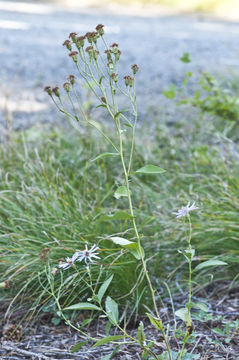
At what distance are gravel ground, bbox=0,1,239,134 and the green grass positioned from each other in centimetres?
85

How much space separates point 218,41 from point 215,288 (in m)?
6.76

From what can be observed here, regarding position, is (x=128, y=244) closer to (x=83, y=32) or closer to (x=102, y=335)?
(x=102, y=335)

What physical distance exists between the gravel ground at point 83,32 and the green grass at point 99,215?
2.79 feet

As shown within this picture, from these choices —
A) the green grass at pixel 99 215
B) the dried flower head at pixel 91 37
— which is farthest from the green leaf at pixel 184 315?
the dried flower head at pixel 91 37

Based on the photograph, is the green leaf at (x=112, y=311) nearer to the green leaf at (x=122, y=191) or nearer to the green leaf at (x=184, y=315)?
the green leaf at (x=184, y=315)

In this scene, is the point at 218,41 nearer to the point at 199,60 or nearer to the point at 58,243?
the point at 199,60

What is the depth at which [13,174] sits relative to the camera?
2.95m

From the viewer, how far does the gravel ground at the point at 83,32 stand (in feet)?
16.9

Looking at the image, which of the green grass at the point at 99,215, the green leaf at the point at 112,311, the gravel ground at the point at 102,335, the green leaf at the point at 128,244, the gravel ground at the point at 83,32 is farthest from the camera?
the gravel ground at the point at 83,32

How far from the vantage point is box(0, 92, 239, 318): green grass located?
7.13 feet

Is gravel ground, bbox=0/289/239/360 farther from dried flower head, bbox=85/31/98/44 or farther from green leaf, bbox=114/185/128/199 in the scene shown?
dried flower head, bbox=85/31/98/44

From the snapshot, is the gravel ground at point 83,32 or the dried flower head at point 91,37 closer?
the dried flower head at point 91,37

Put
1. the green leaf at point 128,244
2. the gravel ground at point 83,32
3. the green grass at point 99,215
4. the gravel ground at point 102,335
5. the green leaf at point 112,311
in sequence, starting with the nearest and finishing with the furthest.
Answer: the green leaf at point 128,244
the green leaf at point 112,311
the gravel ground at point 102,335
the green grass at point 99,215
the gravel ground at point 83,32

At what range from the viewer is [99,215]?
2.52 m
